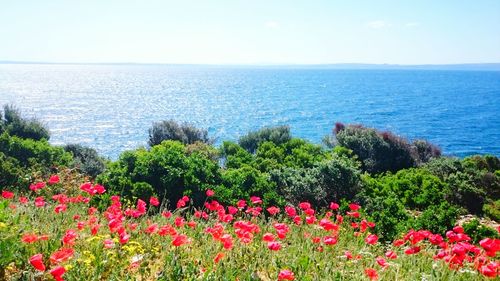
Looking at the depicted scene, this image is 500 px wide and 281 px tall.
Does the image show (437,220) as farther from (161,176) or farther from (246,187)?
(161,176)

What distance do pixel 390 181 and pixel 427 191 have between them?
138 centimetres

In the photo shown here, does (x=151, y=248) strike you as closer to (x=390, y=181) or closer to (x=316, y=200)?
(x=316, y=200)

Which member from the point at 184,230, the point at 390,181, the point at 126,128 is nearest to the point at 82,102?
the point at 126,128

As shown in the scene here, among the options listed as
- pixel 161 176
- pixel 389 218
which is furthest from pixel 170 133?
pixel 389 218

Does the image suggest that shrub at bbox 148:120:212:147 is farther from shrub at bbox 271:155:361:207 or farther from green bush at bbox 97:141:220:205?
green bush at bbox 97:141:220:205

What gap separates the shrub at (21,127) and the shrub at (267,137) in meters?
11.3

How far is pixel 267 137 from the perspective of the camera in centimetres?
2344

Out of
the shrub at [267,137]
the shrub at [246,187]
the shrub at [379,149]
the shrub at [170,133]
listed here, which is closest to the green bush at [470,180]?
the shrub at [379,149]

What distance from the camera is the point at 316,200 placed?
41.7 feet

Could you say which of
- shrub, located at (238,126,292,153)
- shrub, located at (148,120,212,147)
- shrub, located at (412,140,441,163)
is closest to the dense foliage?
shrub, located at (238,126,292,153)

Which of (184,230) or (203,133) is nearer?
(184,230)

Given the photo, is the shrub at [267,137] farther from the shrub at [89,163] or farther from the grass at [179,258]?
the grass at [179,258]

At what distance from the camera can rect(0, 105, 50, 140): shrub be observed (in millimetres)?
22375

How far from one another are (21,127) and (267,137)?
1361cm
